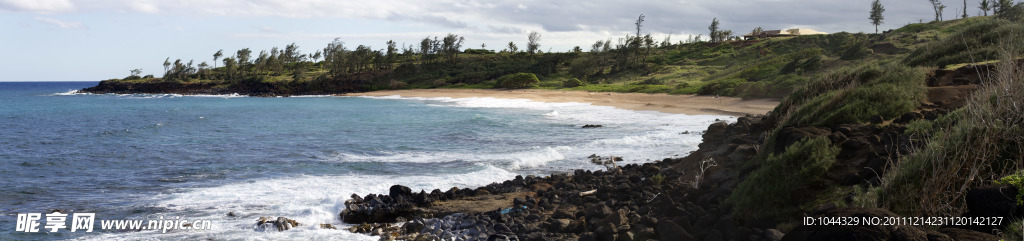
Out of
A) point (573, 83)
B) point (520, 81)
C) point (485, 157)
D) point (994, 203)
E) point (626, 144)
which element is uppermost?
point (520, 81)

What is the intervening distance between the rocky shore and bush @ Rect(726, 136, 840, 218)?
0.20m

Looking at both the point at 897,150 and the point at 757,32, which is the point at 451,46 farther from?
the point at 897,150

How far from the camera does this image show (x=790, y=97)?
14672mm

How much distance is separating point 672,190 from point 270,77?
8538 centimetres

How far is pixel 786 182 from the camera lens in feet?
23.0

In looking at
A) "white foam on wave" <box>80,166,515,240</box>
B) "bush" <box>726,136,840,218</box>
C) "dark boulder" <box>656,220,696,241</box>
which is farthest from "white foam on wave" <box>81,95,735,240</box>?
"bush" <box>726,136,840,218</box>

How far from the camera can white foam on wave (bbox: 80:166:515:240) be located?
30.4 feet

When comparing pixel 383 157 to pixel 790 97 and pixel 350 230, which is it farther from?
pixel 790 97

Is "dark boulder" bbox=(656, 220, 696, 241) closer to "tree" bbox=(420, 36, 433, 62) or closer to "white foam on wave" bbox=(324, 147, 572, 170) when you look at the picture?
"white foam on wave" bbox=(324, 147, 572, 170)

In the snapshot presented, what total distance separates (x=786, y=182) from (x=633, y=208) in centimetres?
248

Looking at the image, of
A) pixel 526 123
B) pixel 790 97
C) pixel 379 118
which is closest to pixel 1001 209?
pixel 790 97

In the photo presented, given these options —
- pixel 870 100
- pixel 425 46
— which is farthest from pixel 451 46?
pixel 870 100

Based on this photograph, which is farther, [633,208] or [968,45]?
[968,45]

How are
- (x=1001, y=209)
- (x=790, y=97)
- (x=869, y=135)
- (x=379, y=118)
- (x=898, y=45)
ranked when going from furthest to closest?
(x=898, y=45), (x=379, y=118), (x=790, y=97), (x=869, y=135), (x=1001, y=209)
